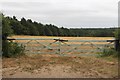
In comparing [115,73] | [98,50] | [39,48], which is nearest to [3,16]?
[39,48]

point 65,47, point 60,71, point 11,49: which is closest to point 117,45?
point 65,47

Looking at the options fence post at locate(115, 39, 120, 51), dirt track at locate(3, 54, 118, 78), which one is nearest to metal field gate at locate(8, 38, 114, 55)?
fence post at locate(115, 39, 120, 51)

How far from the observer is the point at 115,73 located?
8.90 meters

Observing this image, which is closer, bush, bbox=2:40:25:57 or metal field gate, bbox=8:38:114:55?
bush, bbox=2:40:25:57

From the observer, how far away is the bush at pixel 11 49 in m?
12.8

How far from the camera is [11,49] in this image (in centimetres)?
1309

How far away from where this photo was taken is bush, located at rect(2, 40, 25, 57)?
505 inches

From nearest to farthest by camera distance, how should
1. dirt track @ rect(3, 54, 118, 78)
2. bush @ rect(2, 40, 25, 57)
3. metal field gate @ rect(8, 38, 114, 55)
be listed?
dirt track @ rect(3, 54, 118, 78), bush @ rect(2, 40, 25, 57), metal field gate @ rect(8, 38, 114, 55)

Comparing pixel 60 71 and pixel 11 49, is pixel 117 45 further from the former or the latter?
pixel 11 49

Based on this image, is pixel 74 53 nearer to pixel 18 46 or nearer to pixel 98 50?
pixel 98 50

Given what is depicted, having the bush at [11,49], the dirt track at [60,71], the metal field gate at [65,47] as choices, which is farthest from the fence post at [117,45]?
the bush at [11,49]

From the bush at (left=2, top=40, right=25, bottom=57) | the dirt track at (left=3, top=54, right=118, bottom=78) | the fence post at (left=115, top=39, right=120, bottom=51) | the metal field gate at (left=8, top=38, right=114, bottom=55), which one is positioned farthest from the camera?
the metal field gate at (left=8, top=38, right=114, bottom=55)

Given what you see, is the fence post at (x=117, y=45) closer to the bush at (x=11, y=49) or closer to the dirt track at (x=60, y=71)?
the dirt track at (x=60, y=71)

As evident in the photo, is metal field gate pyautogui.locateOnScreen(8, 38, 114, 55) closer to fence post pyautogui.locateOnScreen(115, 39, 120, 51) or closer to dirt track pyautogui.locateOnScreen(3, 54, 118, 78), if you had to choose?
fence post pyautogui.locateOnScreen(115, 39, 120, 51)
